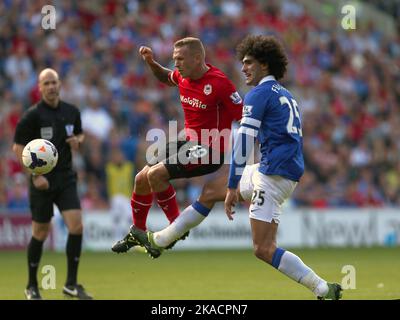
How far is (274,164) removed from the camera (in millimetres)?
9609

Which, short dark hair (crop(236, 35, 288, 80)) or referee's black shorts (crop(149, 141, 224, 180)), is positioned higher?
short dark hair (crop(236, 35, 288, 80))

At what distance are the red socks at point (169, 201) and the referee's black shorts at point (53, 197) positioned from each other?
4.69 feet

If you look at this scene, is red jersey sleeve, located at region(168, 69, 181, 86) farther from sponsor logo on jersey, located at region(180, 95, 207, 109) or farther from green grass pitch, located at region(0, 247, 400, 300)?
green grass pitch, located at region(0, 247, 400, 300)

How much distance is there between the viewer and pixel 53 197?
1198 centimetres

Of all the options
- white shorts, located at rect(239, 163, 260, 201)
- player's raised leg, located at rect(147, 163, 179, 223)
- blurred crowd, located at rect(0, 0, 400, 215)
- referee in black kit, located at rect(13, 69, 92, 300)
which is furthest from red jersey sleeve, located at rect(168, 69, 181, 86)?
blurred crowd, located at rect(0, 0, 400, 215)

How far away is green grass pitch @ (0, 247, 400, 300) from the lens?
1164 centimetres

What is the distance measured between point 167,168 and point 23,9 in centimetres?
1264

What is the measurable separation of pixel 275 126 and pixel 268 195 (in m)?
0.67

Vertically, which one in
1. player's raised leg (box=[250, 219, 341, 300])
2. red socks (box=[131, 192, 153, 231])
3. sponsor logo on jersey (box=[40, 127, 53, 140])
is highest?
sponsor logo on jersey (box=[40, 127, 53, 140])

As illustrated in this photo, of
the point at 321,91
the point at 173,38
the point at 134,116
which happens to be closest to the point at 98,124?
the point at 134,116

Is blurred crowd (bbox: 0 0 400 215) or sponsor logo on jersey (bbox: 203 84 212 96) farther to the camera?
blurred crowd (bbox: 0 0 400 215)

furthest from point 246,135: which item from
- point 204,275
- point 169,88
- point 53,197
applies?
point 169,88

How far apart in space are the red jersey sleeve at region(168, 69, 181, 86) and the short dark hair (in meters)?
1.28

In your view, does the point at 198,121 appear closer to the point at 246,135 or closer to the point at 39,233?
the point at 246,135
